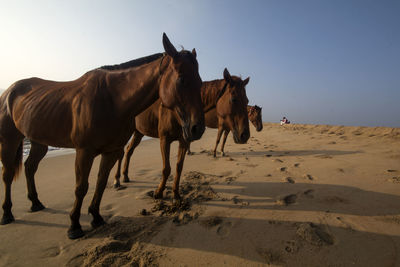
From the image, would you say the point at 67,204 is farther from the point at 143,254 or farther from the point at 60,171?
the point at 60,171

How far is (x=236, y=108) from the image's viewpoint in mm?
3336

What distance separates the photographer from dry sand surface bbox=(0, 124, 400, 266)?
164 centimetres

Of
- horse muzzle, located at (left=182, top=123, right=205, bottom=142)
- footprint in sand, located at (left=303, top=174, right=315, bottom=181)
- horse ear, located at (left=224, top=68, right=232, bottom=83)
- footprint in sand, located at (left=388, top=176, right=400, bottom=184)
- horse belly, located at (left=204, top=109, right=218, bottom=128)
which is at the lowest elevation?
footprint in sand, located at (left=303, top=174, right=315, bottom=181)

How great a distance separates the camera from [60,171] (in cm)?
494

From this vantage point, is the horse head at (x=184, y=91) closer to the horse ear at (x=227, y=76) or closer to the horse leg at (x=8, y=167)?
the horse ear at (x=227, y=76)

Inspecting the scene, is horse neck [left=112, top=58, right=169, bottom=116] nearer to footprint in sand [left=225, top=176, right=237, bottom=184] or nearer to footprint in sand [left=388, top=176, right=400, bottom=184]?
footprint in sand [left=225, top=176, right=237, bottom=184]

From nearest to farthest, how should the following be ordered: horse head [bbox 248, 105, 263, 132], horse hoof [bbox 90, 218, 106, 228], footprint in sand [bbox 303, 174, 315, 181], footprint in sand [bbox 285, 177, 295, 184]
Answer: horse hoof [bbox 90, 218, 106, 228]
footprint in sand [bbox 285, 177, 295, 184]
footprint in sand [bbox 303, 174, 315, 181]
horse head [bbox 248, 105, 263, 132]

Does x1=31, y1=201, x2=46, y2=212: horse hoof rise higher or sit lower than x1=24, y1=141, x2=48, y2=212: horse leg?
lower

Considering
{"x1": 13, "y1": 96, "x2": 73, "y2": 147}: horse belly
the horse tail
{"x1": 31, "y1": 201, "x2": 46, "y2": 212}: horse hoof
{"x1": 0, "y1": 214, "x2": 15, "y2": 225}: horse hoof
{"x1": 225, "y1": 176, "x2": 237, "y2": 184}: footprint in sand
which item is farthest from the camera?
{"x1": 225, "y1": 176, "x2": 237, "y2": 184}: footprint in sand

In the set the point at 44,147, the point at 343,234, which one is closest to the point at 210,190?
the point at 343,234

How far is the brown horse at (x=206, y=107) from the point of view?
309 cm

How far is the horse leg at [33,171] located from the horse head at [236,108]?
3641 mm

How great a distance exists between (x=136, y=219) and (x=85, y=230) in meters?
Result: 0.66

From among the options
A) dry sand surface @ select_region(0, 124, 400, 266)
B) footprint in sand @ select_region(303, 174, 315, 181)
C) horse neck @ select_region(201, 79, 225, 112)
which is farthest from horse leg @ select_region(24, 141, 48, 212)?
footprint in sand @ select_region(303, 174, 315, 181)
